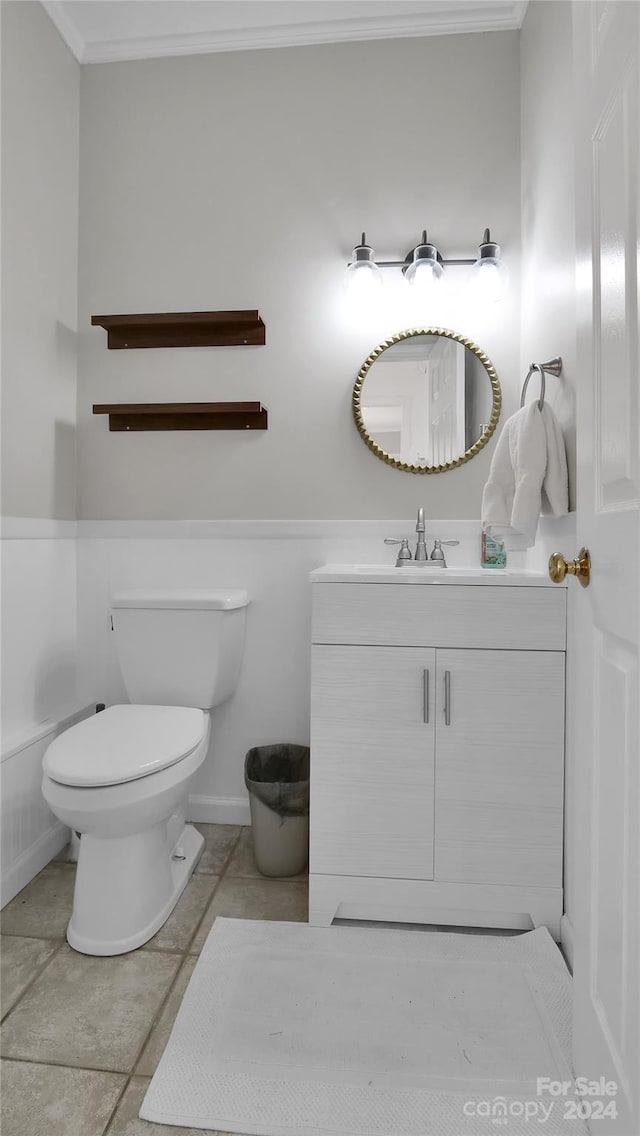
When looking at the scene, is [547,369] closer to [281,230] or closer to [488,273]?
[488,273]

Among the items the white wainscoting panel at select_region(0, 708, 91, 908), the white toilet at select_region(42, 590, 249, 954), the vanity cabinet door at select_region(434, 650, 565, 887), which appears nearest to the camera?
the white toilet at select_region(42, 590, 249, 954)

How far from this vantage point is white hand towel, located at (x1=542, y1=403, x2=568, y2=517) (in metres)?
1.49

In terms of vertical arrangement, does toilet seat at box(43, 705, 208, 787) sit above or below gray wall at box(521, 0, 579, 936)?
below

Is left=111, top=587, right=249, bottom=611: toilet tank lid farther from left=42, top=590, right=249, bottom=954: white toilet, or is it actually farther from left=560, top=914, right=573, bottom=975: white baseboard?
left=560, top=914, right=573, bottom=975: white baseboard

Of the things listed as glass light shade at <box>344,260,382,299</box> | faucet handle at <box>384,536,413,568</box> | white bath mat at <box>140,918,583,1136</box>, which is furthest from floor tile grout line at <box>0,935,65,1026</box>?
glass light shade at <box>344,260,382,299</box>

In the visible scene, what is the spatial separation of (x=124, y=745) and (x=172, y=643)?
0.40 meters

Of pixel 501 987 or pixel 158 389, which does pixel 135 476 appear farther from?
pixel 501 987

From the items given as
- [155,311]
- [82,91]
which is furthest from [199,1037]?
[82,91]

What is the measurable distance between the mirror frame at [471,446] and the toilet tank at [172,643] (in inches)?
26.5

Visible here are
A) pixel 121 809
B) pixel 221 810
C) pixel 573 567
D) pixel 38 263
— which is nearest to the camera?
pixel 573 567

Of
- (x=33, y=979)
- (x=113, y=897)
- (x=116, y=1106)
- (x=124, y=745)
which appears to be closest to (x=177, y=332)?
(x=124, y=745)

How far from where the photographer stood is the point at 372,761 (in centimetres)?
150

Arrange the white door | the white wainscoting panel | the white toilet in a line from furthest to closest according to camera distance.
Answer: the white wainscoting panel → the white toilet → the white door

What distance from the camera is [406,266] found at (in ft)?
6.27
